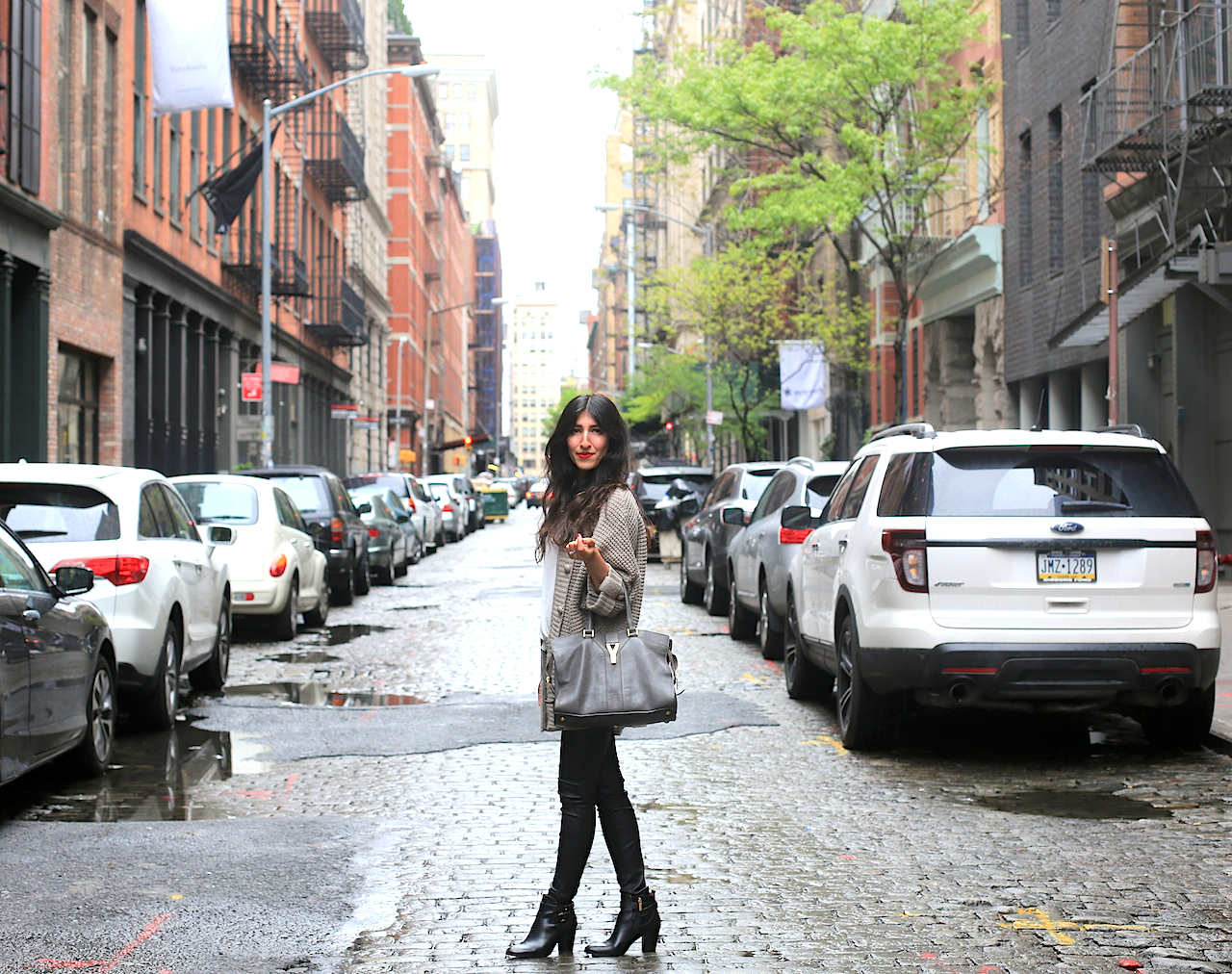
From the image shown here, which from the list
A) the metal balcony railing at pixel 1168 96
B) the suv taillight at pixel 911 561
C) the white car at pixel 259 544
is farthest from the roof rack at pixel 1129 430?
the white car at pixel 259 544

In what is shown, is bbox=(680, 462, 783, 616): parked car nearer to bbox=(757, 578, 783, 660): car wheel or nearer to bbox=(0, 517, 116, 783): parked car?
bbox=(757, 578, 783, 660): car wheel

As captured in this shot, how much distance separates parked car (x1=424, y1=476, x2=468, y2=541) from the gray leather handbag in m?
35.7

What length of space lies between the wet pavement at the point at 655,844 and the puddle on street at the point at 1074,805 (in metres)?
0.02

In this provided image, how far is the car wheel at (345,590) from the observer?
20.7 metres

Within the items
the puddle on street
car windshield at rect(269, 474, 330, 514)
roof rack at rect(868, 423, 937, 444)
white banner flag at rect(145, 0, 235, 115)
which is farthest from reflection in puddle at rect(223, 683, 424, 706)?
white banner flag at rect(145, 0, 235, 115)

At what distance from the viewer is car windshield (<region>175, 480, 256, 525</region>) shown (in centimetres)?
1630

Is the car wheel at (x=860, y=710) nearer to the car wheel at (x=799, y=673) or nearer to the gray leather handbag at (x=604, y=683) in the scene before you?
the car wheel at (x=799, y=673)

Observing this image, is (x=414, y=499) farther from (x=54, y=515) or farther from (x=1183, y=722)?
(x=1183, y=722)

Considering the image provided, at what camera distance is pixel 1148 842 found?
6922 mm

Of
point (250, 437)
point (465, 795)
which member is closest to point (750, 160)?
point (250, 437)

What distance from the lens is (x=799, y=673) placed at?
11469 mm

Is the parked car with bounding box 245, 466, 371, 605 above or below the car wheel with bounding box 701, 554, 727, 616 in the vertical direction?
above

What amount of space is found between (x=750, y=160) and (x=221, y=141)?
18.7m

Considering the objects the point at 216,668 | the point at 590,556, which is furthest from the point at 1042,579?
the point at 216,668
